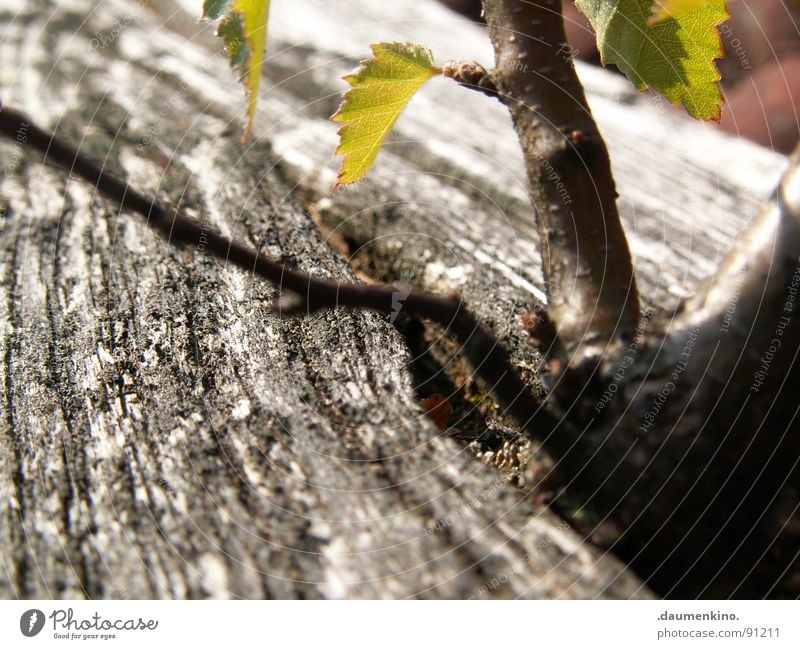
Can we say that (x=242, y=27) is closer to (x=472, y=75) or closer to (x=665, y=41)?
(x=472, y=75)

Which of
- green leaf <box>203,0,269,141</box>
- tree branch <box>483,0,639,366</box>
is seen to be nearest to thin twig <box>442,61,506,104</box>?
tree branch <box>483,0,639,366</box>

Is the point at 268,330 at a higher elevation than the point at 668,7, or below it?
below

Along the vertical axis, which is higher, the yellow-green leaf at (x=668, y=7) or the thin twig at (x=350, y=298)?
the yellow-green leaf at (x=668, y=7)

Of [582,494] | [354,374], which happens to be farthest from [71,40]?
[582,494]
